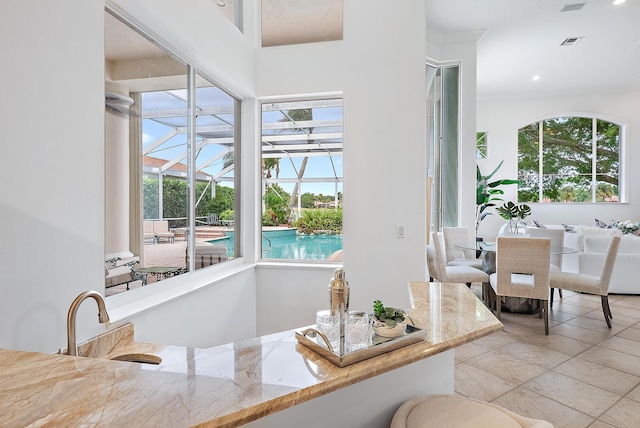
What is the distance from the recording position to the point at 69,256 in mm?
1531

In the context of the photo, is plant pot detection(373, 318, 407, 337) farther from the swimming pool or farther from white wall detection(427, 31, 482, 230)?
white wall detection(427, 31, 482, 230)

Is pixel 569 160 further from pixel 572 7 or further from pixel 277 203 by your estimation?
pixel 277 203

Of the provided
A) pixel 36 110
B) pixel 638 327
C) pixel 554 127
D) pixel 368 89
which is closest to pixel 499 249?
pixel 638 327

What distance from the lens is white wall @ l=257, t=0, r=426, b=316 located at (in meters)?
3.14

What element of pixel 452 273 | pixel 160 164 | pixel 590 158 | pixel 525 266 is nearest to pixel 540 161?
pixel 590 158

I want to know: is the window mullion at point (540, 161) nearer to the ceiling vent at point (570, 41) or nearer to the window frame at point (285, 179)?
the ceiling vent at point (570, 41)

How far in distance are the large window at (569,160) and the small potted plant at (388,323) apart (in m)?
8.59

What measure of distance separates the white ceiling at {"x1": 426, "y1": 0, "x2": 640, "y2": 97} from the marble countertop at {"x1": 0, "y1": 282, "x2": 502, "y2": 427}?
5.10m

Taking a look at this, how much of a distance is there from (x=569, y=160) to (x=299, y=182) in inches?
310

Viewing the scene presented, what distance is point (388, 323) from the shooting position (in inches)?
44.0

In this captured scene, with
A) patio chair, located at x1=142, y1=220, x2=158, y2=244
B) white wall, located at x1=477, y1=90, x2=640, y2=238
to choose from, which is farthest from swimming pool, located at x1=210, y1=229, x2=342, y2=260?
white wall, located at x1=477, y1=90, x2=640, y2=238

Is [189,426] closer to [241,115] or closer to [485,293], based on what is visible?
[241,115]

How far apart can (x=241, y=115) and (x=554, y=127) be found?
26.7ft

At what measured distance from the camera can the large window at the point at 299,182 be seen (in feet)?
11.6
